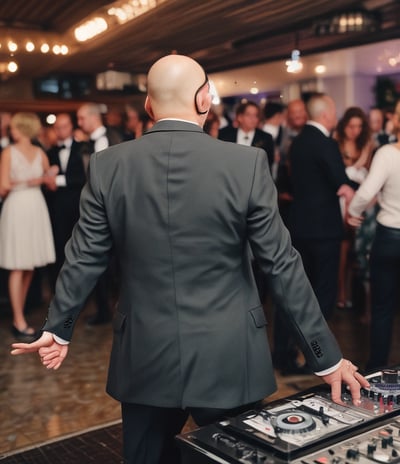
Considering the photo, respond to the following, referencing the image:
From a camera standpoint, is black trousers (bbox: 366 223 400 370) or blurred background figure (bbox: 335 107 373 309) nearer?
black trousers (bbox: 366 223 400 370)

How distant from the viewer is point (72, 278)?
1.72m

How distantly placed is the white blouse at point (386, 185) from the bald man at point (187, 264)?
1632 millimetres

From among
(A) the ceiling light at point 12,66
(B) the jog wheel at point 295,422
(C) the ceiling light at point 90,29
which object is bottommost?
(B) the jog wheel at point 295,422

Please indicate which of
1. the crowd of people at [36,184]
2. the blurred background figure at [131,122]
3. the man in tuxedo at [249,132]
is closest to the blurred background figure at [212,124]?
the man in tuxedo at [249,132]

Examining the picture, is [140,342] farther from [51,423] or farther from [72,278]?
[51,423]

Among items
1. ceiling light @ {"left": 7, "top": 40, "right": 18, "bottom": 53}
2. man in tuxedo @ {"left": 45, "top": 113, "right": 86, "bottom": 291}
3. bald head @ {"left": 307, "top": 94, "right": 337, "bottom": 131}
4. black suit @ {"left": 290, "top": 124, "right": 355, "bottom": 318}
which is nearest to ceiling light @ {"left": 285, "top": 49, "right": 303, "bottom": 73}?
bald head @ {"left": 307, "top": 94, "right": 337, "bottom": 131}

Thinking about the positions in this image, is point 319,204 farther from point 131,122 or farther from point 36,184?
point 36,184

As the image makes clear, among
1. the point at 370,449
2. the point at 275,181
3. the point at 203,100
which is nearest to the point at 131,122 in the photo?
the point at 275,181

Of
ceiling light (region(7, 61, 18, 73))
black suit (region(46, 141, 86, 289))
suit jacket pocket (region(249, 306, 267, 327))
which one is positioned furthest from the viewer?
black suit (region(46, 141, 86, 289))

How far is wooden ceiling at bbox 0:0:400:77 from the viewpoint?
3.67 meters

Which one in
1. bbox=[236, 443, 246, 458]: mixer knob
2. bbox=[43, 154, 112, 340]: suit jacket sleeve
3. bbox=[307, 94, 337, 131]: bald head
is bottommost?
bbox=[236, 443, 246, 458]: mixer knob

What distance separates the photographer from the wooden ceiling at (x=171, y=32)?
12.0 ft

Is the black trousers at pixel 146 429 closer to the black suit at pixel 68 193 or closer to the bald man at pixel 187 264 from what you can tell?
the bald man at pixel 187 264

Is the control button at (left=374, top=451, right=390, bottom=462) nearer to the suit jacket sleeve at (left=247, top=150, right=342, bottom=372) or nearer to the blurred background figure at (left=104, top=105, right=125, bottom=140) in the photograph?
the suit jacket sleeve at (left=247, top=150, right=342, bottom=372)
